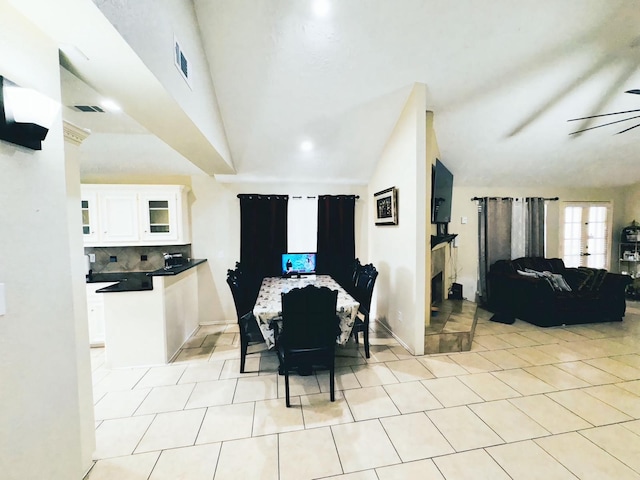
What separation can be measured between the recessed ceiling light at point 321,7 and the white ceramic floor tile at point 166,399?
337 centimetres

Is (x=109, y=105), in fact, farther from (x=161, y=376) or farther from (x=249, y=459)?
(x=249, y=459)

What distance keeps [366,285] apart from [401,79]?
224 cm

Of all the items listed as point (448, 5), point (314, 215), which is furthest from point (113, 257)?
point (448, 5)

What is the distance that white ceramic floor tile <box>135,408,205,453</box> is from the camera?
1841 millimetres

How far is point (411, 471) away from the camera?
→ 5.29 ft

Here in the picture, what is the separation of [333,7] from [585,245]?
22.1 ft

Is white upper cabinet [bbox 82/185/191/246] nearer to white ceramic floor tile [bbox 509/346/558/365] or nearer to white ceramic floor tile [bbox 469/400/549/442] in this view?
white ceramic floor tile [bbox 469/400/549/442]

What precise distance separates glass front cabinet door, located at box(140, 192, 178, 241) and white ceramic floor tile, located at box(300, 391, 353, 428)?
2.90 m

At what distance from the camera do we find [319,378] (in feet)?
8.72

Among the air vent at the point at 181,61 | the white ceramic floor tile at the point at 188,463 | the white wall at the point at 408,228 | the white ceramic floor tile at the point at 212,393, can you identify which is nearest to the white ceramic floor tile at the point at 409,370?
the white wall at the point at 408,228

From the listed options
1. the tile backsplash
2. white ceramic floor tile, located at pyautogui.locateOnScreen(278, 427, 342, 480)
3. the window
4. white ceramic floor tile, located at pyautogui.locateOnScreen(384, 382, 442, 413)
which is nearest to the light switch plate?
white ceramic floor tile, located at pyautogui.locateOnScreen(278, 427, 342, 480)

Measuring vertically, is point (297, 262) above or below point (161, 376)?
above

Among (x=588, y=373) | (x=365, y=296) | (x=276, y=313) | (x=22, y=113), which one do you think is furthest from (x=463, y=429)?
(x=22, y=113)

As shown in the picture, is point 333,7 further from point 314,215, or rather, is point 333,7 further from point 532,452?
point 532,452
